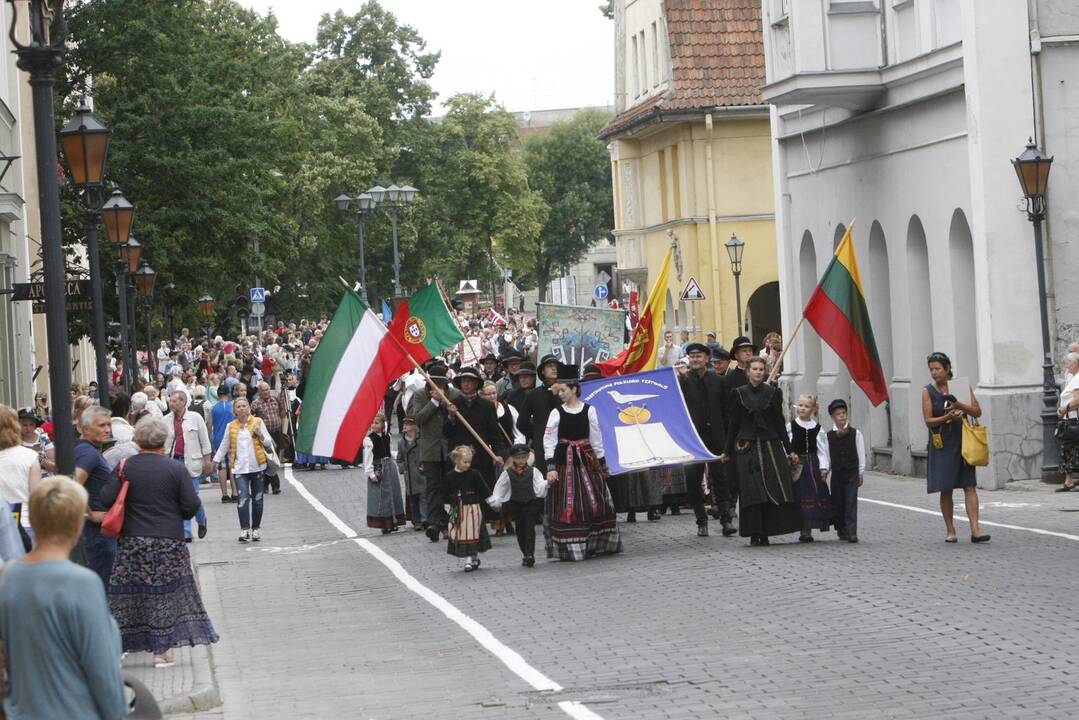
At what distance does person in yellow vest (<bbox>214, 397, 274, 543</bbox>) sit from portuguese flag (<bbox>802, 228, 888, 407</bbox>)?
652 cm

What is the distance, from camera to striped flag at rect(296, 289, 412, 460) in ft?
60.1

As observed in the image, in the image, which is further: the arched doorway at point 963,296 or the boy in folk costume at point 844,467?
the arched doorway at point 963,296

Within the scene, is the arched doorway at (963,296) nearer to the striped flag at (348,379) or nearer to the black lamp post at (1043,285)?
the black lamp post at (1043,285)

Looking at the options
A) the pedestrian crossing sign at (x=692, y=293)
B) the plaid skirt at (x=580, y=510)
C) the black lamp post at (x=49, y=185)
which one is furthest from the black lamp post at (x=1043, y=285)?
the pedestrian crossing sign at (x=692, y=293)

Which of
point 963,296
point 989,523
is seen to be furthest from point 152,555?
point 963,296

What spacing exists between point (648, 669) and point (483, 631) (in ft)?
7.67

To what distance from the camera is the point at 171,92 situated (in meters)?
40.8

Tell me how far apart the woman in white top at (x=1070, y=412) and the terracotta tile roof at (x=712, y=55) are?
25.8m

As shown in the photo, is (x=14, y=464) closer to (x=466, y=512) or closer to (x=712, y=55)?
(x=466, y=512)

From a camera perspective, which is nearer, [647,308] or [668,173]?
[647,308]

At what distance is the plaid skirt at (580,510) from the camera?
17656 mm

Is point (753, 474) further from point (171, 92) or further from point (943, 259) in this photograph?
point (171, 92)

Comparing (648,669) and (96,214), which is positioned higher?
(96,214)

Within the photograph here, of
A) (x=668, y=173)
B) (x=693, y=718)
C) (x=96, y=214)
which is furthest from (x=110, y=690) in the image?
(x=668, y=173)
